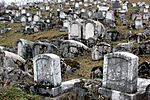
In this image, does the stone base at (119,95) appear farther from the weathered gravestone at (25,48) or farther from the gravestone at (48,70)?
the weathered gravestone at (25,48)

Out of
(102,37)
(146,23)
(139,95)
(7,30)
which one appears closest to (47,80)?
(139,95)

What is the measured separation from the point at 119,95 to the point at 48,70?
2616 millimetres

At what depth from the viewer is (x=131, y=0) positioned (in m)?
45.6

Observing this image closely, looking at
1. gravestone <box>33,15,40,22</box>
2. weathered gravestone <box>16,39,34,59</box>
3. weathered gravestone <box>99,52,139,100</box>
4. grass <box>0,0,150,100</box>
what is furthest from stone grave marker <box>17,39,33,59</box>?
gravestone <box>33,15,40,22</box>

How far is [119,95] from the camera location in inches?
431

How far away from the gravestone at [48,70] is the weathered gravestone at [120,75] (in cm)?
163

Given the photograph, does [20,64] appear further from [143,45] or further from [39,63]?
[143,45]

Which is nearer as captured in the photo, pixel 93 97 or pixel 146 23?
pixel 93 97

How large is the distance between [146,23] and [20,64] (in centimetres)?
1375

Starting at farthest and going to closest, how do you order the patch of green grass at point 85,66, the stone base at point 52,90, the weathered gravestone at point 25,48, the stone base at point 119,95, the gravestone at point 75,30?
the gravestone at point 75,30, the weathered gravestone at point 25,48, the patch of green grass at point 85,66, the stone base at point 52,90, the stone base at point 119,95

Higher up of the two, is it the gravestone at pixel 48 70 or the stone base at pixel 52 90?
the gravestone at pixel 48 70

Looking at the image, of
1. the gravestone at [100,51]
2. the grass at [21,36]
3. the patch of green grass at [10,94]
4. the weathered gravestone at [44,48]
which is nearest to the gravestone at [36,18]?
the grass at [21,36]

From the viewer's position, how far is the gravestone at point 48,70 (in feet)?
39.3

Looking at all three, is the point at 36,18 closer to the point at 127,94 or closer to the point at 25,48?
the point at 25,48
